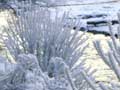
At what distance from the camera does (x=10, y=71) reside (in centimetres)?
477

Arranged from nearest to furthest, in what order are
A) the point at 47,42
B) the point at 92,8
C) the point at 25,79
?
the point at 25,79
the point at 47,42
the point at 92,8

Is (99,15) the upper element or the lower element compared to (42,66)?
lower

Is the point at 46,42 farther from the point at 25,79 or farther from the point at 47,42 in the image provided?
the point at 25,79

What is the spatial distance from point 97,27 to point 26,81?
6.76 metres

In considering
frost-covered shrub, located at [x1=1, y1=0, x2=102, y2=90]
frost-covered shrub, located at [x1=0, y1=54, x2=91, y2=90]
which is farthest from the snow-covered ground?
frost-covered shrub, located at [x1=0, y1=54, x2=91, y2=90]

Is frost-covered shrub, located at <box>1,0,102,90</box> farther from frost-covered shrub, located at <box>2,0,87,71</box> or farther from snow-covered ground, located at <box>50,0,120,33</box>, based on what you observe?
snow-covered ground, located at <box>50,0,120,33</box>

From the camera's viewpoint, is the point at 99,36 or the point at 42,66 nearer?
the point at 42,66

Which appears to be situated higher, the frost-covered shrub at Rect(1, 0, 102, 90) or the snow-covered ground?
the frost-covered shrub at Rect(1, 0, 102, 90)

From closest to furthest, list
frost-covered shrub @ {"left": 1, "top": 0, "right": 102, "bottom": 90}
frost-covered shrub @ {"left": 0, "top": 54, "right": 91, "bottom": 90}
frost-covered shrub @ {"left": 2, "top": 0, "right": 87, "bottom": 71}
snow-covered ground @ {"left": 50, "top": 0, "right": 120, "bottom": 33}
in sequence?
frost-covered shrub @ {"left": 0, "top": 54, "right": 91, "bottom": 90}
frost-covered shrub @ {"left": 1, "top": 0, "right": 102, "bottom": 90}
frost-covered shrub @ {"left": 2, "top": 0, "right": 87, "bottom": 71}
snow-covered ground @ {"left": 50, "top": 0, "right": 120, "bottom": 33}

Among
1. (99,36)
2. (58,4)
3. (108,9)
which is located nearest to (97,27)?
(99,36)

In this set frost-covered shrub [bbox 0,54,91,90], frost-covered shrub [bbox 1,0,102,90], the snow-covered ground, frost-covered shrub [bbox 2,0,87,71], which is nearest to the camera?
frost-covered shrub [bbox 0,54,91,90]

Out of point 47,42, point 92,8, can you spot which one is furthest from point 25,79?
point 92,8

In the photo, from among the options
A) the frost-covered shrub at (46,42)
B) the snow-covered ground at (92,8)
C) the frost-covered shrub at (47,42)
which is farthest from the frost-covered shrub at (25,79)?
the snow-covered ground at (92,8)

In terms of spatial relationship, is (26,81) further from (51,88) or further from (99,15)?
(99,15)
